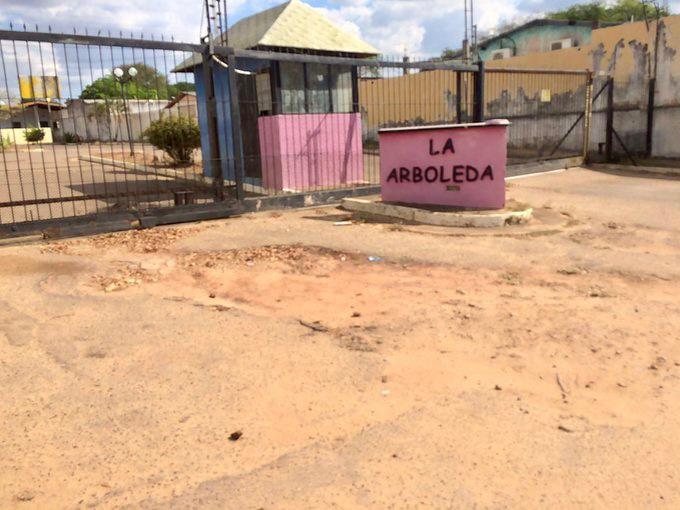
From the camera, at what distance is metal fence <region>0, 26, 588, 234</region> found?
795cm

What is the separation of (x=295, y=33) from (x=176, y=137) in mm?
6095

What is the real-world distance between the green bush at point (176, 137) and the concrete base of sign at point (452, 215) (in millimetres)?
9175

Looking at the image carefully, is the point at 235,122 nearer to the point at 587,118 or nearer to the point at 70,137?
the point at 587,118

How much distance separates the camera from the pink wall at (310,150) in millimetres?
10789

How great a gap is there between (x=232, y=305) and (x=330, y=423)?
80.3 inches

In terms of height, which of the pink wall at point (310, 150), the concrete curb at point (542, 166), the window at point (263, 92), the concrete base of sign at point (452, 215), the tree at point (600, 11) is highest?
the tree at point (600, 11)

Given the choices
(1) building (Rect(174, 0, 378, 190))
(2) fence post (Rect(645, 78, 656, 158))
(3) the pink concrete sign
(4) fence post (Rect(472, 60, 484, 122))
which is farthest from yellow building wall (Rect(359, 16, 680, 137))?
(3) the pink concrete sign

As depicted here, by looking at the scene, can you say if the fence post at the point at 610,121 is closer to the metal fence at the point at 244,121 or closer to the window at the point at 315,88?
the metal fence at the point at 244,121

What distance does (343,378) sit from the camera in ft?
10.9

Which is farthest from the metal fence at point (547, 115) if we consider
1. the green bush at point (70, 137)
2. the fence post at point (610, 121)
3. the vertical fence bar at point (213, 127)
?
the green bush at point (70, 137)

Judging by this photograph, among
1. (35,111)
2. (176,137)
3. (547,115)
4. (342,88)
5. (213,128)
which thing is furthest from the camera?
(547,115)

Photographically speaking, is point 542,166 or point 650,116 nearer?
point 542,166

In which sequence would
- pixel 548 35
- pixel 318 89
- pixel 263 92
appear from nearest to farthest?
A: pixel 263 92 → pixel 318 89 → pixel 548 35

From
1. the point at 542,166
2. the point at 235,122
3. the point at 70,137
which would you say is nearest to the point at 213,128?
the point at 235,122
